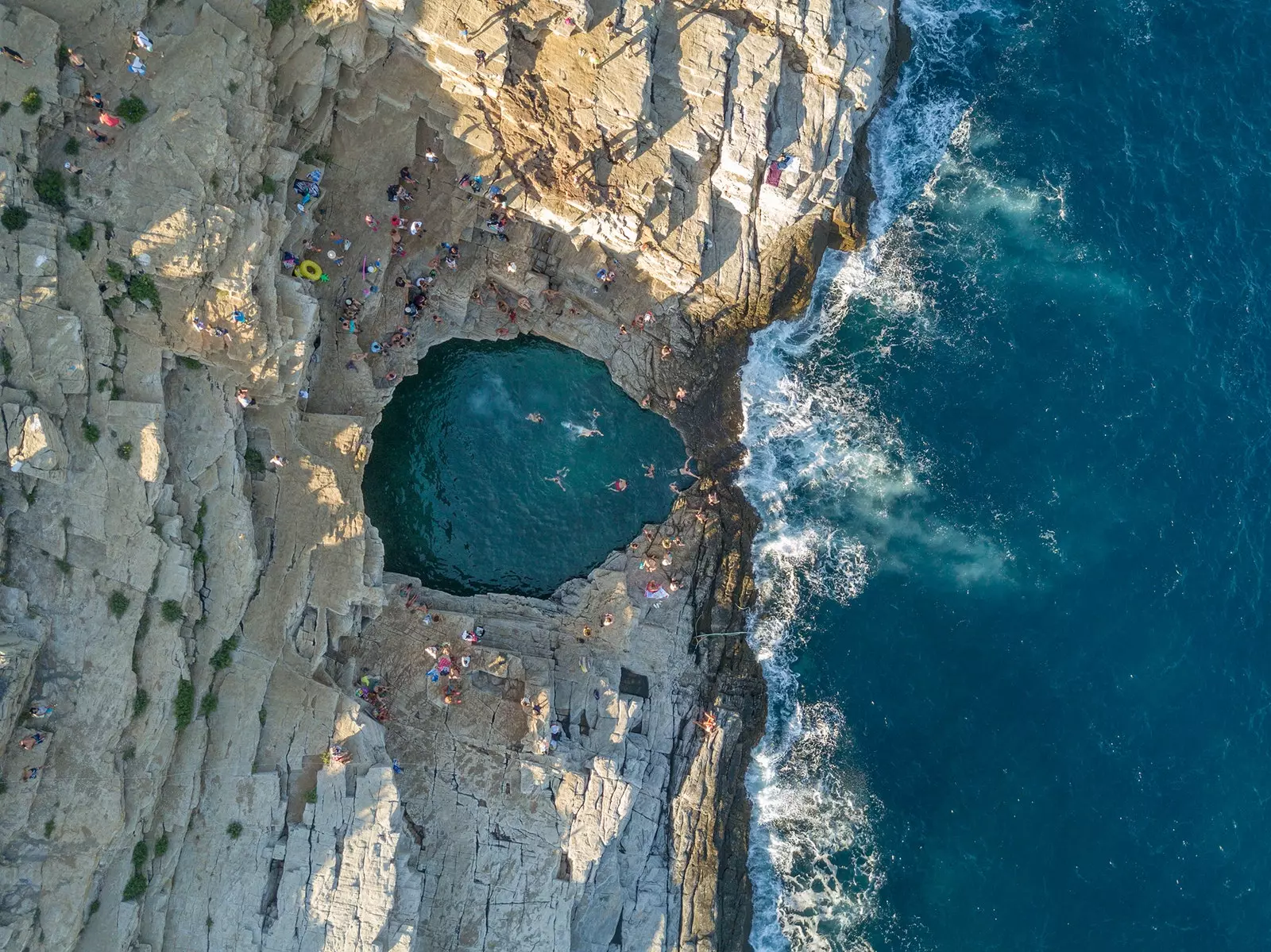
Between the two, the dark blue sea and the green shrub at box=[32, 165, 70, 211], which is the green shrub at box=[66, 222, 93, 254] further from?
the dark blue sea

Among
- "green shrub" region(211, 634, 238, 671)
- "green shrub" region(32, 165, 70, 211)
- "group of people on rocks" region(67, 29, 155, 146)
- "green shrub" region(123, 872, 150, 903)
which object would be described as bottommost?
"green shrub" region(123, 872, 150, 903)

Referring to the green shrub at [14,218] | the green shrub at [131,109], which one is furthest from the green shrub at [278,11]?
the green shrub at [14,218]

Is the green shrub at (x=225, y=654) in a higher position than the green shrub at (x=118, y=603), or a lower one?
lower

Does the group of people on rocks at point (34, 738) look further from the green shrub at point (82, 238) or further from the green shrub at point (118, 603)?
the green shrub at point (82, 238)

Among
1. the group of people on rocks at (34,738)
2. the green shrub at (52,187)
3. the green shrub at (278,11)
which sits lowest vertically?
the group of people on rocks at (34,738)

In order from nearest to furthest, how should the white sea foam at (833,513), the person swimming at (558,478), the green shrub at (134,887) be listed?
the green shrub at (134,887)
the white sea foam at (833,513)
the person swimming at (558,478)

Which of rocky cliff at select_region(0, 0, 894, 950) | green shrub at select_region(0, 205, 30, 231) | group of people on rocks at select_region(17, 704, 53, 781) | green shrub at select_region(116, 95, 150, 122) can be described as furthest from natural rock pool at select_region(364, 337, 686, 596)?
green shrub at select_region(0, 205, 30, 231)

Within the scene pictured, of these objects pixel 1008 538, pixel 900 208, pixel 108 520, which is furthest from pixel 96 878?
pixel 900 208

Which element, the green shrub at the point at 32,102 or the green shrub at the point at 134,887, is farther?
the green shrub at the point at 134,887
